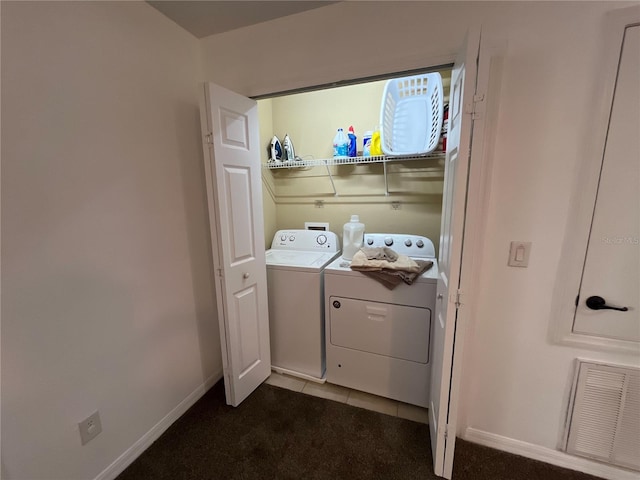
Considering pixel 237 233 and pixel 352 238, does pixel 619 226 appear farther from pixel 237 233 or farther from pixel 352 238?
pixel 237 233

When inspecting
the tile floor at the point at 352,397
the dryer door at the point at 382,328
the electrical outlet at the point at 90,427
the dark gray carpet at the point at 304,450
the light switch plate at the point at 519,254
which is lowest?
the tile floor at the point at 352,397

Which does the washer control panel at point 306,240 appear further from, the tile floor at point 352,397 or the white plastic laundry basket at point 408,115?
the tile floor at point 352,397

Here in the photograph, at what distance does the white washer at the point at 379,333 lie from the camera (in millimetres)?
1651

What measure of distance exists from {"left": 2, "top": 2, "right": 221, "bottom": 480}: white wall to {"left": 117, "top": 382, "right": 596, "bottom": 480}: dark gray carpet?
226 mm

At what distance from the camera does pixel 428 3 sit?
1.25 m

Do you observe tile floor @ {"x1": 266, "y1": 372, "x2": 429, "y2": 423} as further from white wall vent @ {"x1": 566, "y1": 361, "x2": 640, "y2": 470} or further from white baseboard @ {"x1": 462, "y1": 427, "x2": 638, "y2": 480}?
white wall vent @ {"x1": 566, "y1": 361, "x2": 640, "y2": 470}

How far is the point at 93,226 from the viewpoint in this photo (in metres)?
1.20

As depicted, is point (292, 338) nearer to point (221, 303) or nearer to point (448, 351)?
point (221, 303)

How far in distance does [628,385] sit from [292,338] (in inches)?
71.4

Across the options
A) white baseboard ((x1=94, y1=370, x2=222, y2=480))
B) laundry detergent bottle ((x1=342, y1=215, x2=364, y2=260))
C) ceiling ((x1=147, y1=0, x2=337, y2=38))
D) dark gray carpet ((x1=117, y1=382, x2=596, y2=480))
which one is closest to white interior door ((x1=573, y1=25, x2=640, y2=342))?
dark gray carpet ((x1=117, y1=382, x2=596, y2=480))

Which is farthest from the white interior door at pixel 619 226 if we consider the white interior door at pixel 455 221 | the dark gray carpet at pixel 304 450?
the dark gray carpet at pixel 304 450

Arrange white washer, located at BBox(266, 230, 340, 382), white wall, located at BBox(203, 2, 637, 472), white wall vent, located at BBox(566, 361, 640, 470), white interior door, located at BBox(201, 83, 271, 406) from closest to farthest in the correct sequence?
white wall, located at BBox(203, 2, 637, 472), white wall vent, located at BBox(566, 361, 640, 470), white interior door, located at BBox(201, 83, 271, 406), white washer, located at BBox(266, 230, 340, 382)

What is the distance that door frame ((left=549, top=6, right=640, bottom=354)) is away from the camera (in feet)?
3.38

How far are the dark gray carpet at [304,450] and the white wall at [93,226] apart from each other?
0.74ft
